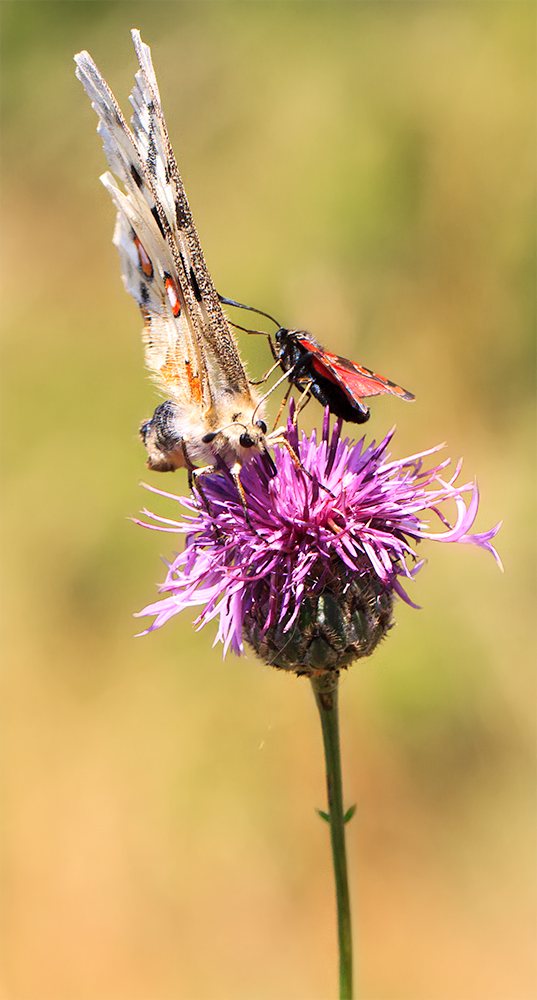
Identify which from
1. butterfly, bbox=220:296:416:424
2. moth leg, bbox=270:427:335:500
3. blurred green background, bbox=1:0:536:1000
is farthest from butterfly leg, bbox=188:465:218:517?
blurred green background, bbox=1:0:536:1000

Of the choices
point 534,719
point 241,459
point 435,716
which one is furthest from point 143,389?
point 241,459

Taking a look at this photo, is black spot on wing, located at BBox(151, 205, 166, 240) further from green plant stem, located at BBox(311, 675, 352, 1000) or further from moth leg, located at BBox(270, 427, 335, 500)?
green plant stem, located at BBox(311, 675, 352, 1000)

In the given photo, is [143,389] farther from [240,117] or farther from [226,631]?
[226,631]

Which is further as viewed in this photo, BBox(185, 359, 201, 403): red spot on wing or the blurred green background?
the blurred green background

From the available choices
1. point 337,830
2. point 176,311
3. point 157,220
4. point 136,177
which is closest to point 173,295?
point 176,311

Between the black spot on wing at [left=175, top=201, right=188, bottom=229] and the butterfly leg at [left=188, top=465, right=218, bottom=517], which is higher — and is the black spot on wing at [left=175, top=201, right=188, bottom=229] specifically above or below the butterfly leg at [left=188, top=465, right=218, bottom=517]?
above

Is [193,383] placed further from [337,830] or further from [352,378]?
[337,830]

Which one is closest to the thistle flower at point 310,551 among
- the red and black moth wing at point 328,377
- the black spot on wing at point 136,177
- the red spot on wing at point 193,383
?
the red and black moth wing at point 328,377
